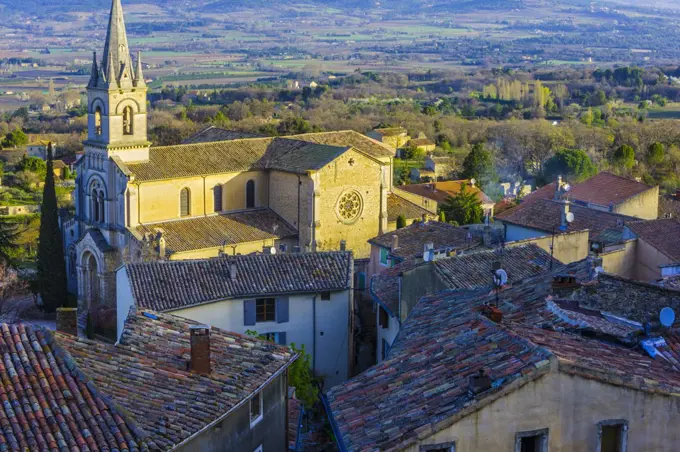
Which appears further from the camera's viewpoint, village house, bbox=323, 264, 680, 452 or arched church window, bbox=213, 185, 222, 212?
arched church window, bbox=213, 185, 222, 212

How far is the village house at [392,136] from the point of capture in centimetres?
8125

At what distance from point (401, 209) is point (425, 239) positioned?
1314cm

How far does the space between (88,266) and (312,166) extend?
952 centimetres

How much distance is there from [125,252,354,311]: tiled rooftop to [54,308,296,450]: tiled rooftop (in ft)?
25.9

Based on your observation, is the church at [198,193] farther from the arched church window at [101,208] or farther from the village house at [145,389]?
the village house at [145,389]

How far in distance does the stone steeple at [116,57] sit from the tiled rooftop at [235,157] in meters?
3.51

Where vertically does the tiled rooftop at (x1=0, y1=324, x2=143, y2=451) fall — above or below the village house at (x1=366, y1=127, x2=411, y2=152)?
above

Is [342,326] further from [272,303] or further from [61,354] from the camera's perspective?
[61,354]

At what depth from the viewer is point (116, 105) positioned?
152ft

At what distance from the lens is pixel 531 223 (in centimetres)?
3591

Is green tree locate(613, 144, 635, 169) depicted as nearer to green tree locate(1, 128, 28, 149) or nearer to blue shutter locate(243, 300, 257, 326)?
blue shutter locate(243, 300, 257, 326)

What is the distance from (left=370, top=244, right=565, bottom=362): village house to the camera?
80.9 feet

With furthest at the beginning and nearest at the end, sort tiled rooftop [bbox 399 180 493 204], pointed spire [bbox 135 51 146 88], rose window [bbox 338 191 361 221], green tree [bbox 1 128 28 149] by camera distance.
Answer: green tree [bbox 1 128 28 149] → tiled rooftop [bbox 399 180 493 204] → pointed spire [bbox 135 51 146 88] → rose window [bbox 338 191 361 221]

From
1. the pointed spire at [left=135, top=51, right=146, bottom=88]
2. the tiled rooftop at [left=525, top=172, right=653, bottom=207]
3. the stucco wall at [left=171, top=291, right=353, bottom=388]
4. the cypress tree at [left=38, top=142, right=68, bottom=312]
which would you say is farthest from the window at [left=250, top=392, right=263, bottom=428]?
the pointed spire at [left=135, top=51, right=146, bottom=88]
